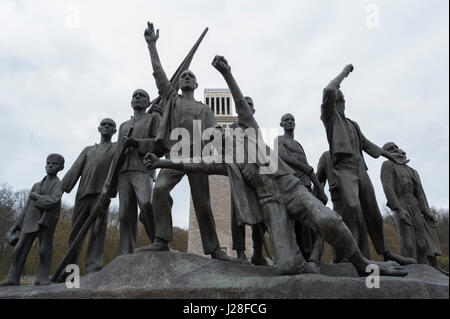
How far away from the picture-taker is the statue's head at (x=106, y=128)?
834cm

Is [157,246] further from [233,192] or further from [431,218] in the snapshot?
[431,218]

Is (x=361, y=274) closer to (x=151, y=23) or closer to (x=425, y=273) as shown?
(x=425, y=273)

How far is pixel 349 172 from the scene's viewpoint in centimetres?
717

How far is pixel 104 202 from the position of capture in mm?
7176

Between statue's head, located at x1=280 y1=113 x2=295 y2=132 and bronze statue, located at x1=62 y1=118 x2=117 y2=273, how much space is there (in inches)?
137

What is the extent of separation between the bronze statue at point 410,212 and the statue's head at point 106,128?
19.5 ft

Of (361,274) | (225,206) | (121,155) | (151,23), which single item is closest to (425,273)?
(361,274)

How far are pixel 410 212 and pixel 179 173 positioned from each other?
18.0ft

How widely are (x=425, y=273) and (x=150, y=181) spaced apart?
4702mm

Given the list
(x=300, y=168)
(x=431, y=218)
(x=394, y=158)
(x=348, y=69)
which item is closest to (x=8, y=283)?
(x=300, y=168)

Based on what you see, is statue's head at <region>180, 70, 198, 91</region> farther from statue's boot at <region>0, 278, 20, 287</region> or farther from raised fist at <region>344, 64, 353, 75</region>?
statue's boot at <region>0, 278, 20, 287</region>

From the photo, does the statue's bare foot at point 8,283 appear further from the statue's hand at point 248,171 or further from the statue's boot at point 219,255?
the statue's hand at point 248,171
